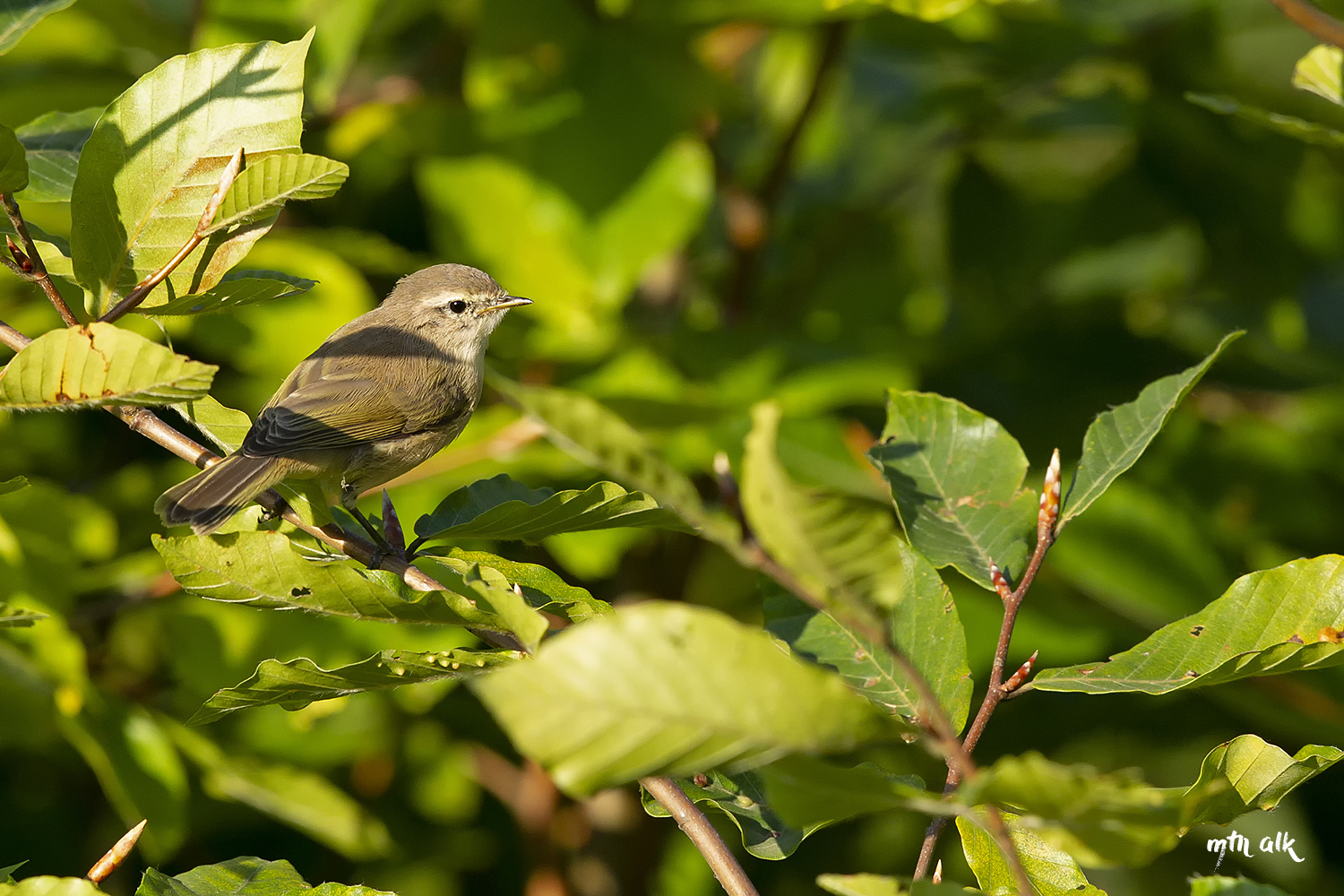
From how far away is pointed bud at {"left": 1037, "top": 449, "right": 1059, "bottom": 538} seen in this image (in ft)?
5.24

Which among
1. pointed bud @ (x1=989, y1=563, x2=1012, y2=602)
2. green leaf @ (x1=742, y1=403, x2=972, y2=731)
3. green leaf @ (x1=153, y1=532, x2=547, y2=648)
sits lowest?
pointed bud @ (x1=989, y1=563, x2=1012, y2=602)

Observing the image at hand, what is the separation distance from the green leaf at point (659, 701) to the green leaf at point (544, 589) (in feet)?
1.85

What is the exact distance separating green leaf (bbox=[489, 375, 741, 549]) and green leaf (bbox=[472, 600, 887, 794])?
10cm

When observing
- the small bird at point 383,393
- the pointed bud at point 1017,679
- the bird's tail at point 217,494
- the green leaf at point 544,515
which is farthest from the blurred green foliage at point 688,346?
the pointed bud at point 1017,679

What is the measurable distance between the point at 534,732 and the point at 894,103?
154 inches

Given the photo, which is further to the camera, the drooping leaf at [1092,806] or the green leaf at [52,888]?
the green leaf at [52,888]

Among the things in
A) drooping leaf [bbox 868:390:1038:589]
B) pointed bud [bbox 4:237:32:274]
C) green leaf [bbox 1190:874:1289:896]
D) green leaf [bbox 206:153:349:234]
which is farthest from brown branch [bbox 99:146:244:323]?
green leaf [bbox 1190:874:1289:896]

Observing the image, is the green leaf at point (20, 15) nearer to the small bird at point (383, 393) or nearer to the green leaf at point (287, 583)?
the small bird at point (383, 393)

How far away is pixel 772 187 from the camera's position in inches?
152

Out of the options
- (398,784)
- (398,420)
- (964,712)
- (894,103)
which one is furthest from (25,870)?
(894,103)

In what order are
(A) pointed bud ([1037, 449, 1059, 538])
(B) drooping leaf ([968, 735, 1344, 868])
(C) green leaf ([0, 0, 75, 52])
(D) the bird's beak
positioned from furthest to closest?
(D) the bird's beak → (C) green leaf ([0, 0, 75, 52]) → (A) pointed bud ([1037, 449, 1059, 538]) → (B) drooping leaf ([968, 735, 1344, 868])

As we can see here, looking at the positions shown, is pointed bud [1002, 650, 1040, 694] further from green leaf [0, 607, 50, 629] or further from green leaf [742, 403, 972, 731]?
green leaf [0, 607, 50, 629]

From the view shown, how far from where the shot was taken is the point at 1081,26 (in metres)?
3.54

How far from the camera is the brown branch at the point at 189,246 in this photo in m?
1.61
